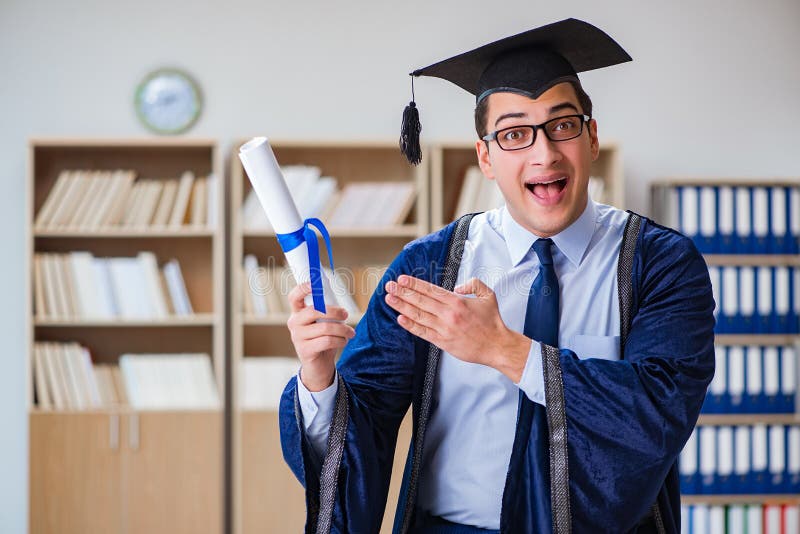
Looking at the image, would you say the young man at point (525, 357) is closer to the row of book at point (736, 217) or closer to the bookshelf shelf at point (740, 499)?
the row of book at point (736, 217)

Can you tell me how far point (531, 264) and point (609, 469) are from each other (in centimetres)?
41

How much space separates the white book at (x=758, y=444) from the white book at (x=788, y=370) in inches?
8.5

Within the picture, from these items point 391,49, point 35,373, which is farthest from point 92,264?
point 391,49

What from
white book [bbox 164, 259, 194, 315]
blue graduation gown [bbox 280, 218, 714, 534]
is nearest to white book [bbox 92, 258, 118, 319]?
white book [bbox 164, 259, 194, 315]

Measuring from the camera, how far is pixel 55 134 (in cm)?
432

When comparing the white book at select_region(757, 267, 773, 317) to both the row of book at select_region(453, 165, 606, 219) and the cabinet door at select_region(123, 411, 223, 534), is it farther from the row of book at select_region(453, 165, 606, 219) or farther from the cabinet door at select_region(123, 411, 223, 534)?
the cabinet door at select_region(123, 411, 223, 534)

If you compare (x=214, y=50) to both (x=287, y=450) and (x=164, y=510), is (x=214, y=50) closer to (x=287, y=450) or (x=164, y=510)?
(x=164, y=510)

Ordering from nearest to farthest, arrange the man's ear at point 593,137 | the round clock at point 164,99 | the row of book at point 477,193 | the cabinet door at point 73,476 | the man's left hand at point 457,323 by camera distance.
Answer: the man's left hand at point 457,323
the man's ear at point 593,137
the cabinet door at point 73,476
the row of book at point 477,193
the round clock at point 164,99

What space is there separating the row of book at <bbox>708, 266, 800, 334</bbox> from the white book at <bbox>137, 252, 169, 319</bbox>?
2.62 m

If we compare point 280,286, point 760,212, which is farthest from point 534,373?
point 760,212

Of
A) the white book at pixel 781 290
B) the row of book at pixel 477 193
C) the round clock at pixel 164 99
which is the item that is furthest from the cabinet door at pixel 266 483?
the white book at pixel 781 290

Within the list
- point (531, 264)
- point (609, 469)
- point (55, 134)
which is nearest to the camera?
point (609, 469)

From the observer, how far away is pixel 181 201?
408 cm

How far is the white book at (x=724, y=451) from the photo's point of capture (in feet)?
13.3
